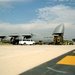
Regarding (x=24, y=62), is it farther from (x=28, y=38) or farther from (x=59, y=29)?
(x=59, y=29)

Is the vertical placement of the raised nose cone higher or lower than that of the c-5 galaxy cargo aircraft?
higher

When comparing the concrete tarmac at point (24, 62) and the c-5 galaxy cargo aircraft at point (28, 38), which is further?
A: the c-5 galaxy cargo aircraft at point (28, 38)

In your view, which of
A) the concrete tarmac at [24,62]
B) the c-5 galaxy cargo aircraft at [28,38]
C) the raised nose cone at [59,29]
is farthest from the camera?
the raised nose cone at [59,29]

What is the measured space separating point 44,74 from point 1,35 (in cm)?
5618

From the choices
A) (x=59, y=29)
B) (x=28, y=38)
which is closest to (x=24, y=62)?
(x=28, y=38)

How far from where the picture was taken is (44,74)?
24.1 ft

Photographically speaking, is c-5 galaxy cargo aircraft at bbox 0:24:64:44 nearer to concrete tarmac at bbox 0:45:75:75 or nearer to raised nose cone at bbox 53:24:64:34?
raised nose cone at bbox 53:24:64:34

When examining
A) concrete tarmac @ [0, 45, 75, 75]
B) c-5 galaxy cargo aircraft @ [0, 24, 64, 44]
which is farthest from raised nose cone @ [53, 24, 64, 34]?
concrete tarmac @ [0, 45, 75, 75]

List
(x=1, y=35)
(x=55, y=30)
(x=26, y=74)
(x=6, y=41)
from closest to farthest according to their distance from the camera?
(x=26, y=74), (x=6, y=41), (x=1, y=35), (x=55, y=30)

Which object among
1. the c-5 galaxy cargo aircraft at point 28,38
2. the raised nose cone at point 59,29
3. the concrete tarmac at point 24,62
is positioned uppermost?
the raised nose cone at point 59,29

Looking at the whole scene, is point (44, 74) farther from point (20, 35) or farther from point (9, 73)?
point (20, 35)

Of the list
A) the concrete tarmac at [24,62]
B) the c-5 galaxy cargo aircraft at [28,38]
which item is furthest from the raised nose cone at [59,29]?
the concrete tarmac at [24,62]

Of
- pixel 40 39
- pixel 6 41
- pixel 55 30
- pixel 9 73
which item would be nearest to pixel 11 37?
pixel 6 41

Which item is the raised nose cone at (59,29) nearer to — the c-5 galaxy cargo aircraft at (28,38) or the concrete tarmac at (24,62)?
the c-5 galaxy cargo aircraft at (28,38)
